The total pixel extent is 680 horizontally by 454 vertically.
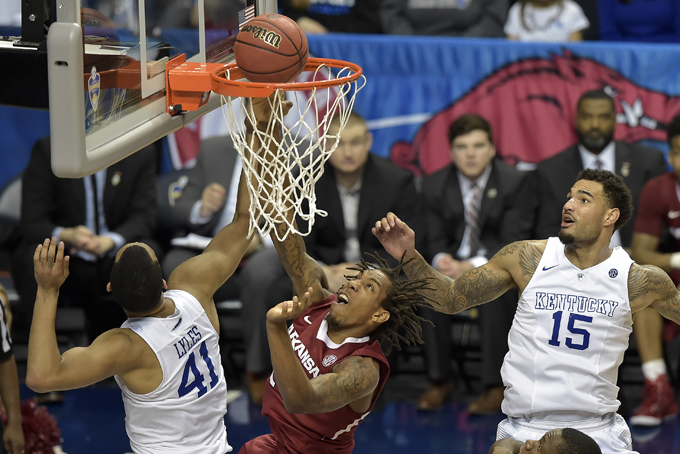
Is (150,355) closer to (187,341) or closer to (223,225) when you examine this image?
(187,341)

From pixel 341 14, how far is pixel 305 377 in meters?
4.95

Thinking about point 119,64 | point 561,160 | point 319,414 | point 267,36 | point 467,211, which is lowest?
point 319,414

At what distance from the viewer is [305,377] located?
346 cm

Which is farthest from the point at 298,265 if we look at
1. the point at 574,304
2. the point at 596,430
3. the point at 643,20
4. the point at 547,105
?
the point at 643,20

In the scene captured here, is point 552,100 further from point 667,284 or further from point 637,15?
point 667,284

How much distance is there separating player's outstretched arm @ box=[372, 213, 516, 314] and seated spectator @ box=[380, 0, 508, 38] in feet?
11.9

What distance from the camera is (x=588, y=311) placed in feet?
13.7

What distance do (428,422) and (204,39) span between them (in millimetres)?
3162

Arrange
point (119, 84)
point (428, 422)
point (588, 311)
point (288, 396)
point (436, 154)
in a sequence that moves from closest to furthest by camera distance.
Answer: point (288, 396), point (119, 84), point (588, 311), point (428, 422), point (436, 154)

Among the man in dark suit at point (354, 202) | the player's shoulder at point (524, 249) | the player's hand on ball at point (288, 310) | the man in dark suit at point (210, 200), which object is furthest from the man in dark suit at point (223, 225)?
the player's hand on ball at point (288, 310)

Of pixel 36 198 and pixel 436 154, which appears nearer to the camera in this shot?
pixel 36 198

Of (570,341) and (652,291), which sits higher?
(652,291)

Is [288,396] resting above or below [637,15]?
below

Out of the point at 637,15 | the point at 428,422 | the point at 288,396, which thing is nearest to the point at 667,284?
the point at 288,396
